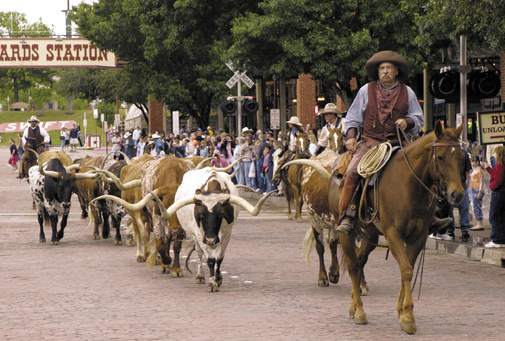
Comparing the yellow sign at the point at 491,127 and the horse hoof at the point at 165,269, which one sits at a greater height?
the yellow sign at the point at 491,127

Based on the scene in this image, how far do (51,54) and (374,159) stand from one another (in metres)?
55.2

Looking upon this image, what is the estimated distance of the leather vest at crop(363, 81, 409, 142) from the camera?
31.3ft

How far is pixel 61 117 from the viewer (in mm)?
107250

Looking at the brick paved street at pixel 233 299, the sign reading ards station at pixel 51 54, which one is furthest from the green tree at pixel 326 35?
the sign reading ards station at pixel 51 54

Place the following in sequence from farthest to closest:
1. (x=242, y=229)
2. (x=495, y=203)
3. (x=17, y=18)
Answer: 1. (x=17, y=18)
2. (x=242, y=229)
3. (x=495, y=203)

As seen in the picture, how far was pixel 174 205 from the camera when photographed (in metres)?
11.8

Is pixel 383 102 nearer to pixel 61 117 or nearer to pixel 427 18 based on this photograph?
pixel 427 18

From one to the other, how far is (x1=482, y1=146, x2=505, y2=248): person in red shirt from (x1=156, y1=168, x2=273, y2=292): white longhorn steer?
15.9 feet

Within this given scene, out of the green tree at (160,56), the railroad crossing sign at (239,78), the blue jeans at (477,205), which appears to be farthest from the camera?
the green tree at (160,56)

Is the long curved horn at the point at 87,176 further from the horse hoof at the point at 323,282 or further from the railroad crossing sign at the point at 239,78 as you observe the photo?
the railroad crossing sign at the point at 239,78

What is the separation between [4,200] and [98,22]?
75.1 feet

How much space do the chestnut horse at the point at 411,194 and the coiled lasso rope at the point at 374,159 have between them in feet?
0.30

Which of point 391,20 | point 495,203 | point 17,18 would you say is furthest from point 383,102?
point 17,18

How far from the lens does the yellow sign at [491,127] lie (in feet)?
49.2
